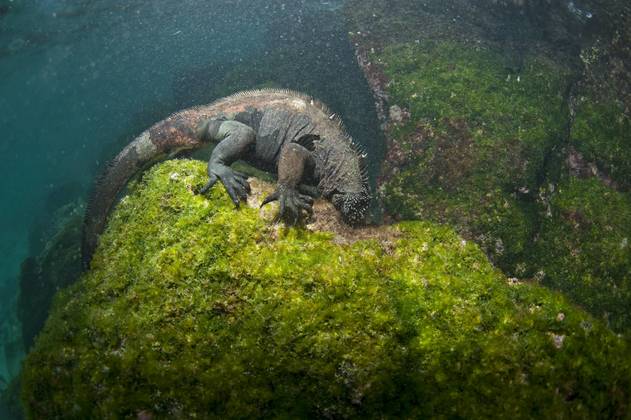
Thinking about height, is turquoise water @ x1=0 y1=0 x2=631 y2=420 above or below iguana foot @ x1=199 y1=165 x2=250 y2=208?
below

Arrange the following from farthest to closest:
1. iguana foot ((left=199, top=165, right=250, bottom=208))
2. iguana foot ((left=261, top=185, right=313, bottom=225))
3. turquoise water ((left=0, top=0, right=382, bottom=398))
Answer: turquoise water ((left=0, top=0, right=382, bottom=398)) < iguana foot ((left=199, top=165, right=250, bottom=208)) < iguana foot ((left=261, top=185, right=313, bottom=225))

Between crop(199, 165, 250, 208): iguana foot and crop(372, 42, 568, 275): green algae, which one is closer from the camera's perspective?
crop(199, 165, 250, 208): iguana foot

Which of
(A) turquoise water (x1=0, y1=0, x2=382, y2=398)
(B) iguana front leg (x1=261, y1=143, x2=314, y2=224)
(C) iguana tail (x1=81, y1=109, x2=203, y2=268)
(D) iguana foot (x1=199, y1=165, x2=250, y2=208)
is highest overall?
(D) iguana foot (x1=199, y1=165, x2=250, y2=208)

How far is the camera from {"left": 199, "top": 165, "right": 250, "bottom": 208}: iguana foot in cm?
415

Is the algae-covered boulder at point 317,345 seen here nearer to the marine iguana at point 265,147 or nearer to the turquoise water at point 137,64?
the marine iguana at point 265,147

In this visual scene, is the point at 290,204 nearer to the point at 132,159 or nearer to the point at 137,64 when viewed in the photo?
the point at 132,159

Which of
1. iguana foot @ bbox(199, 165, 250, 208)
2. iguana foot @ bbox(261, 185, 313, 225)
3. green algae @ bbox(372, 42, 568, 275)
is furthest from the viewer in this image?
green algae @ bbox(372, 42, 568, 275)

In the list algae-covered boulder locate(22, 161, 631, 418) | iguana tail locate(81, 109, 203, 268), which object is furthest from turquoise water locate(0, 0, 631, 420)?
iguana tail locate(81, 109, 203, 268)

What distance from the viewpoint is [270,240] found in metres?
3.68

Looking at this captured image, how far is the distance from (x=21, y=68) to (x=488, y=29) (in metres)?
33.9

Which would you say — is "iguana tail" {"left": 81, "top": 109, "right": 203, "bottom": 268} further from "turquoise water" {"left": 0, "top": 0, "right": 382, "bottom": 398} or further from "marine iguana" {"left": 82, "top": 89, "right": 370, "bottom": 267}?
"turquoise water" {"left": 0, "top": 0, "right": 382, "bottom": 398}

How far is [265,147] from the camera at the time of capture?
20.8ft

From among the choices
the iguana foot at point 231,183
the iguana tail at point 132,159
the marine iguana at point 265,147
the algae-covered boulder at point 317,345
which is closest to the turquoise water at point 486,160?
the algae-covered boulder at point 317,345

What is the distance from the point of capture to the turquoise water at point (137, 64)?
15247 mm
